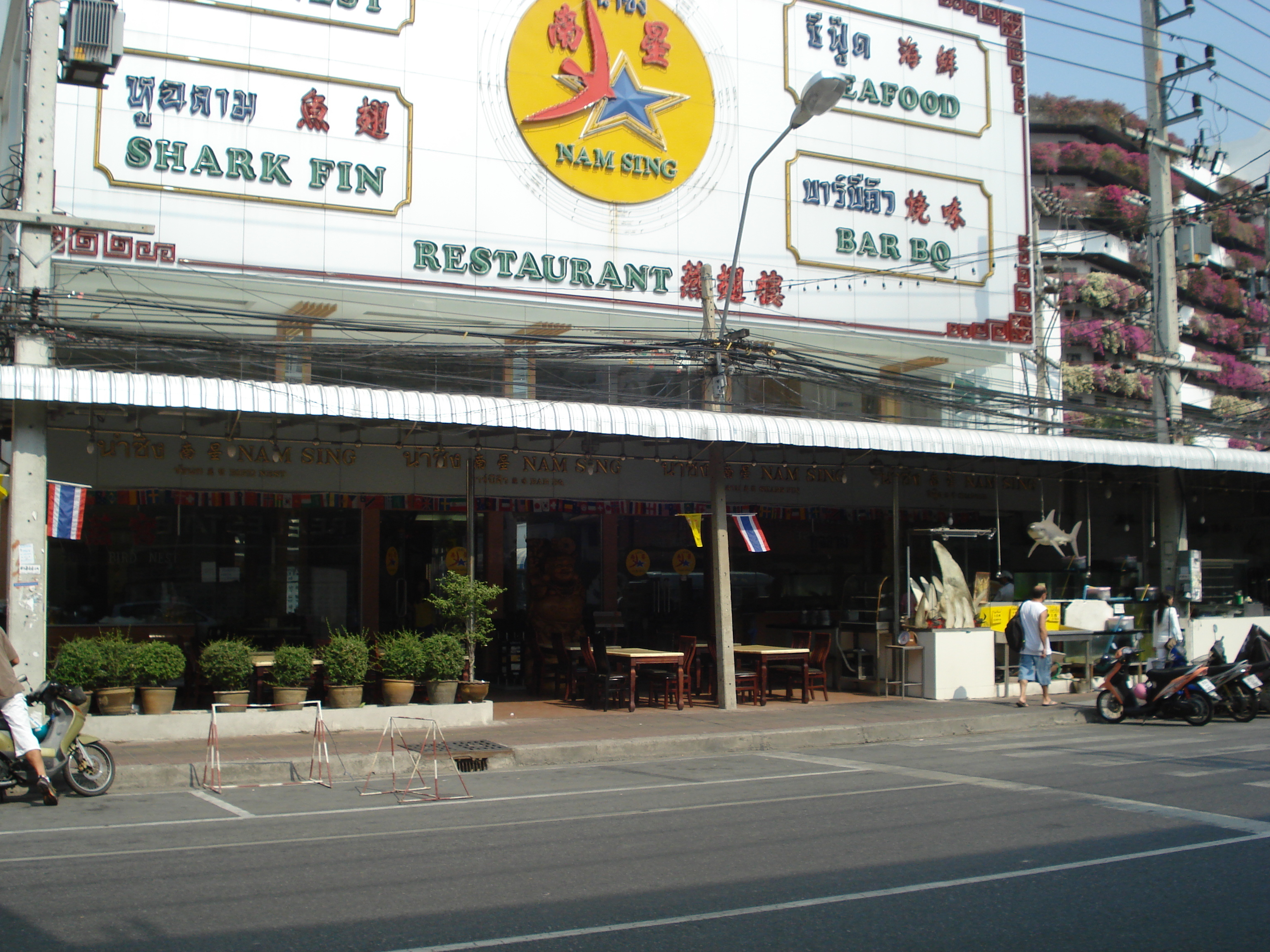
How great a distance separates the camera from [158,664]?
1297 centimetres

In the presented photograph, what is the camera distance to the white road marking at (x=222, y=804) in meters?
9.44

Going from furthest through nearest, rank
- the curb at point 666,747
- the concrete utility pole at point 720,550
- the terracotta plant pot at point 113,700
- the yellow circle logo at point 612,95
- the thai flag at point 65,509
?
1. the yellow circle logo at point 612,95
2. the concrete utility pole at point 720,550
3. the terracotta plant pot at point 113,700
4. the thai flag at point 65,509
5. the curb at point 666,747

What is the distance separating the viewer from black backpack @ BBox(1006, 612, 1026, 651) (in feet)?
54.5

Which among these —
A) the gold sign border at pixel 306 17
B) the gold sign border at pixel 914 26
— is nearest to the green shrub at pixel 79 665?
the gold sign border at pixel 306 17

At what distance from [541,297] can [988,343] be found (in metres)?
10.2

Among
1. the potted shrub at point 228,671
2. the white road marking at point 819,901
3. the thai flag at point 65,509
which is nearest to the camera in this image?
the white road marking at point 819,901

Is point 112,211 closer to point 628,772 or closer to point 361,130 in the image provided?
point 361,130

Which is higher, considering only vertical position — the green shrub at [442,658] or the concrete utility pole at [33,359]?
the concrete utility pole at [33,359]

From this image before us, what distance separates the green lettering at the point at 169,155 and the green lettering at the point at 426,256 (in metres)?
3.67

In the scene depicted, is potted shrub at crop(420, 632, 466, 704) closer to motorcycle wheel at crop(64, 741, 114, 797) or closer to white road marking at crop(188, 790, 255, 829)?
white road marking at crop(188, 790, 255, 829)

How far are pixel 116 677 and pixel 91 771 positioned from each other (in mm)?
2922

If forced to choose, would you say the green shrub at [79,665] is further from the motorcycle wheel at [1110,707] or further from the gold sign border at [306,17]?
the motorcycle wheel at [1110,707]

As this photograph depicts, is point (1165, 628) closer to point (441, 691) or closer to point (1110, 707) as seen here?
point (1110, 707)

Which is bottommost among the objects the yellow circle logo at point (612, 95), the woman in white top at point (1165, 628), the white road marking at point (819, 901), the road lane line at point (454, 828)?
the road lane line at point (454, 828)
